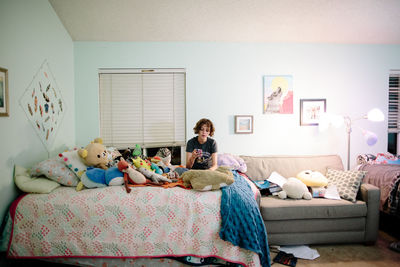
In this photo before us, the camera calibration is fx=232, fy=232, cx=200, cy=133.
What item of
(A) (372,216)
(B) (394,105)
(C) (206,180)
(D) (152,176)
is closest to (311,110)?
(B) (394,105)

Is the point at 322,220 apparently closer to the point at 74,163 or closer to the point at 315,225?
the point at 315,225

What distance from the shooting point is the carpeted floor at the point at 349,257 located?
208 centimetres

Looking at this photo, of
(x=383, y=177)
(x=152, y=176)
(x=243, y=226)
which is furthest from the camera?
(x=383, y=177)

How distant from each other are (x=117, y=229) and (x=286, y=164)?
228 centimetres

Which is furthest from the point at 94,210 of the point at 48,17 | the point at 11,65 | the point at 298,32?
the point at 298,32

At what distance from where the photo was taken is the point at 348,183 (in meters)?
2.63

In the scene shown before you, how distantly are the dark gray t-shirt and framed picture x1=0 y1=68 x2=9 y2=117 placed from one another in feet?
6.07

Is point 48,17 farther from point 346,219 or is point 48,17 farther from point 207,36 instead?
point 346,219

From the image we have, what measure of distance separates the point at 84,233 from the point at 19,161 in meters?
0.96

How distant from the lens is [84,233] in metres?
1.97

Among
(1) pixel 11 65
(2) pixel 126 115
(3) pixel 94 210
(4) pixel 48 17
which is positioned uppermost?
(4) pixel 48 17

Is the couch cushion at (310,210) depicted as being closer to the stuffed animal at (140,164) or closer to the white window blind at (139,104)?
the stuffed animal at (140,164)

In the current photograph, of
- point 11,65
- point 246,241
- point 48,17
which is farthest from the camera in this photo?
point 48,17

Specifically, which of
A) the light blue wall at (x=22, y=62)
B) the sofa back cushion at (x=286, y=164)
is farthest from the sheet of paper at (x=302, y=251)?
the light blue wall at (x=22, y=62)
